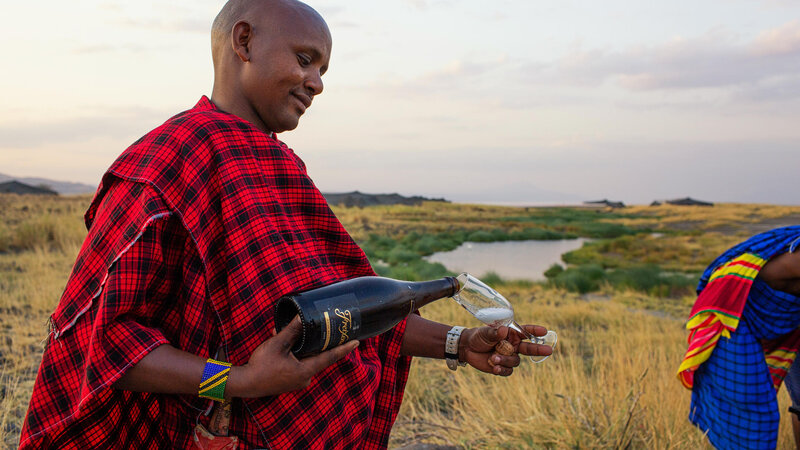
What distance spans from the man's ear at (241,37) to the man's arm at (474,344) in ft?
3.40

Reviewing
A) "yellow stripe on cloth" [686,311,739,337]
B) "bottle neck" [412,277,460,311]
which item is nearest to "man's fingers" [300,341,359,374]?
"bottle neck" [412,277,460,311]

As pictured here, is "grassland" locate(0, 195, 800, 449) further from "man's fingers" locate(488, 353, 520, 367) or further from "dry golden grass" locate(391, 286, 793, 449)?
"man's fingers" locate(488, 353, 520, 367)

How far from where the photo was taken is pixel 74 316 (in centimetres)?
137

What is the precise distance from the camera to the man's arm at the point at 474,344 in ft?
6.69

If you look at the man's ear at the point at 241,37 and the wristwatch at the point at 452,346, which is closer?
the man's ear at the point at 241,37

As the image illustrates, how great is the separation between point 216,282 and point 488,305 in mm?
1077

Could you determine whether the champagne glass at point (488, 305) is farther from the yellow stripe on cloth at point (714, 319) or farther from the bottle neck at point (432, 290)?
the yellow stripe on cloth at point (714, 319)

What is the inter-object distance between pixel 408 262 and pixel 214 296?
66.3 ft

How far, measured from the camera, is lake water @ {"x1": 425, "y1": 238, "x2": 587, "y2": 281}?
75.5ft

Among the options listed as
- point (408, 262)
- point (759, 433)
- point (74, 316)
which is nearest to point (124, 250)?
point (74, 316)

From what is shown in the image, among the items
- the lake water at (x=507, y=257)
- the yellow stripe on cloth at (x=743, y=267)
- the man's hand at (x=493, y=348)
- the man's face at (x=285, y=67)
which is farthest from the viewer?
the lake water at (x=507, y=257)

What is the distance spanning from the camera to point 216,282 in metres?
1.51

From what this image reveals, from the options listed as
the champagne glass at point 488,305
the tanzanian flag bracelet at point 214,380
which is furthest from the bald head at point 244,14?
the champagne glass at point 488,305

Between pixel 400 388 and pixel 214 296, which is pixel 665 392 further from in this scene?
pixel 214 296
